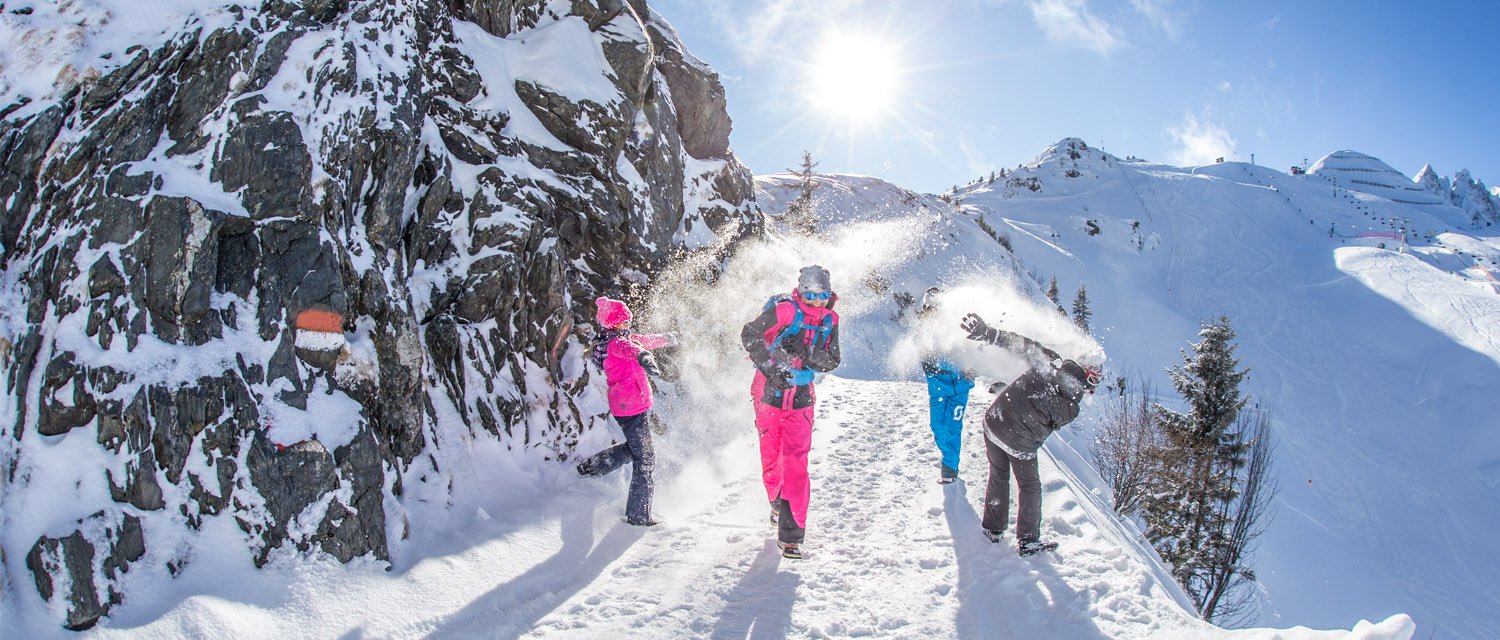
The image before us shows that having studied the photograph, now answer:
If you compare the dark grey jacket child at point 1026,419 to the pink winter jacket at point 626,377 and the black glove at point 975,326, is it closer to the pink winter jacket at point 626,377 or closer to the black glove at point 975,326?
the black glove at point 975,326

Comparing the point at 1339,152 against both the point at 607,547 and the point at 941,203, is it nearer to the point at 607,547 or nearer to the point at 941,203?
the point at 941,203

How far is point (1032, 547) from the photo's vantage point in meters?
5.12

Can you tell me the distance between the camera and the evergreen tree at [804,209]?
4741 cm

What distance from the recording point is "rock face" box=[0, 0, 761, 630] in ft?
13.6

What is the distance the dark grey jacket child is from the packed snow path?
0.25 metres

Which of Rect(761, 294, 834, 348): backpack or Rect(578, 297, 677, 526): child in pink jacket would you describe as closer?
Rect(761, 294, 834, 348): backpack

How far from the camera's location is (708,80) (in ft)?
57.7

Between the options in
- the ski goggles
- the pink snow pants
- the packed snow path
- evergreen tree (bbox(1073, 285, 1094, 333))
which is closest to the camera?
the packed snow path

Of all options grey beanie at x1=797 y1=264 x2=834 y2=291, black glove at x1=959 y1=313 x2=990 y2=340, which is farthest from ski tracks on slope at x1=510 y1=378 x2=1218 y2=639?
grey beanie at x1=797 y1=264 x2=834 y2=291

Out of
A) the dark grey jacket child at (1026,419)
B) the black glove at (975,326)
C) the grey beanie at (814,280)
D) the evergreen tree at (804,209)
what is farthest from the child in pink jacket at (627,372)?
the evergreen tree at (804,209)

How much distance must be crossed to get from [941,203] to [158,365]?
2977 inches

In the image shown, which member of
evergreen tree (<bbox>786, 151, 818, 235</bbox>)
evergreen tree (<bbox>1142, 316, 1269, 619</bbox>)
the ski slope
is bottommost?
the ski slope

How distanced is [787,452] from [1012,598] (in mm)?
1920

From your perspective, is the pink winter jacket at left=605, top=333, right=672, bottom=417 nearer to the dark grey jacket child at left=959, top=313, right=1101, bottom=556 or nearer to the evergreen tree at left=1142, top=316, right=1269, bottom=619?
the dark grey jacket child at left=959, top=313, right=1101, bottom=556
